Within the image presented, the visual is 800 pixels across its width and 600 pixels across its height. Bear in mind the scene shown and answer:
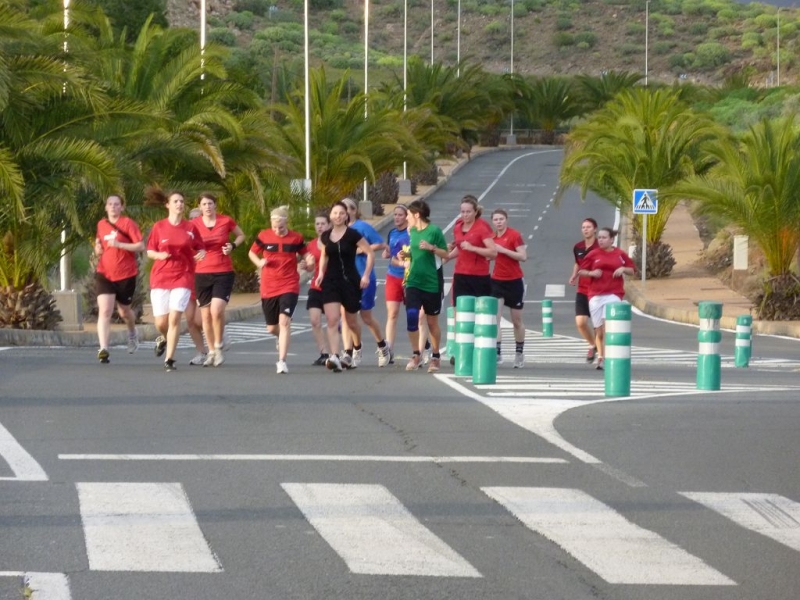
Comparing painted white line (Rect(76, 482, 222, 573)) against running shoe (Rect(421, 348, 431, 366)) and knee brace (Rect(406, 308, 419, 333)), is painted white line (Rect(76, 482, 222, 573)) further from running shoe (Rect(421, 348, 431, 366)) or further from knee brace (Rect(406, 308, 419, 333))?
running shoe (Rect(421, 348, 431, 366))

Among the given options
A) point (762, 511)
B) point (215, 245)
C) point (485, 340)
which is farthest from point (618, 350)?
point (762, 511)

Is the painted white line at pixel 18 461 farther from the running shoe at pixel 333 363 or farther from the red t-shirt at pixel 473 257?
the red t-shirt at pixel 473 257

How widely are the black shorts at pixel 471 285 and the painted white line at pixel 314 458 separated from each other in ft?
23.9

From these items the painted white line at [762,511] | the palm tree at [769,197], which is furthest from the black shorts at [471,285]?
the palm tree at [769,197]

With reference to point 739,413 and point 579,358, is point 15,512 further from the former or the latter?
point 579,358

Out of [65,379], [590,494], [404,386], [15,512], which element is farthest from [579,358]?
[15,512]

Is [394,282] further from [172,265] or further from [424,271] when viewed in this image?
[172,265]

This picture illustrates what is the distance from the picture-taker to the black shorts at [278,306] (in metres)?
16.7

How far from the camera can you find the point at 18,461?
10.1 metres

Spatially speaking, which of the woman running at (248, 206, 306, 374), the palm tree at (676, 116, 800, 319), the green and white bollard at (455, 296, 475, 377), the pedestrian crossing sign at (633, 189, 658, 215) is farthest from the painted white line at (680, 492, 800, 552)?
the pedestrian crossing sign at (633, 189, 658, 215)

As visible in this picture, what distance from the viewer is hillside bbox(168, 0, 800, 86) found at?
14512cm

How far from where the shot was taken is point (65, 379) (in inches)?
600

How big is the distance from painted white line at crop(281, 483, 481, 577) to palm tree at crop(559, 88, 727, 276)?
3415cm

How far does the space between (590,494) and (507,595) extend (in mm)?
2656
